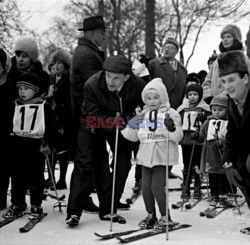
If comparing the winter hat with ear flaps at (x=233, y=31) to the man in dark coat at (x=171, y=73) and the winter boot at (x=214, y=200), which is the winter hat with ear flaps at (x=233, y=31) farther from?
the winter boot at (x=214, y=200)

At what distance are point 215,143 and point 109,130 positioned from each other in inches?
64.7

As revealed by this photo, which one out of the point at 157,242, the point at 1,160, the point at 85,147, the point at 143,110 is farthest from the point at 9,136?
the point at 157,242

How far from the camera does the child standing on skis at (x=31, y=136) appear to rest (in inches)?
209

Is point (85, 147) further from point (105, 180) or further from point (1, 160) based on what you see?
point (1, 160)

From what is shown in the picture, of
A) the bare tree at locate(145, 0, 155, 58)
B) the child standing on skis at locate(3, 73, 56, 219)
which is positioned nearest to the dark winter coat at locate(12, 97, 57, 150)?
the child standing on skis at locate(3, 73, 56, 219)


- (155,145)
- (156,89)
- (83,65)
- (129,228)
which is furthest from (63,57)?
(129,228)

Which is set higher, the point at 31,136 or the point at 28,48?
the point at 28,48

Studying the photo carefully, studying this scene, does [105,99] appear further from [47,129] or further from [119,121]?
[47,129]

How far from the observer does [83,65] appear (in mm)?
5613

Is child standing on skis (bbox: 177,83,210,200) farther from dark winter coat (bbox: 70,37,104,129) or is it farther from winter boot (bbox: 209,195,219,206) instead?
dark winter coat (bbox: 70,37,104,129)

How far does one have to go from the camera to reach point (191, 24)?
2417cm

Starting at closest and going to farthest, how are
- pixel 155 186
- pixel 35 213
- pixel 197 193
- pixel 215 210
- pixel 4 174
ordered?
pixel 155 186 → pixel 35 213 → pixel 215 210 → pixel 4 174 → pixel 197 193

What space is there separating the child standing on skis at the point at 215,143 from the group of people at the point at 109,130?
1 cm

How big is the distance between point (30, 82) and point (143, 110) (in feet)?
4.53
